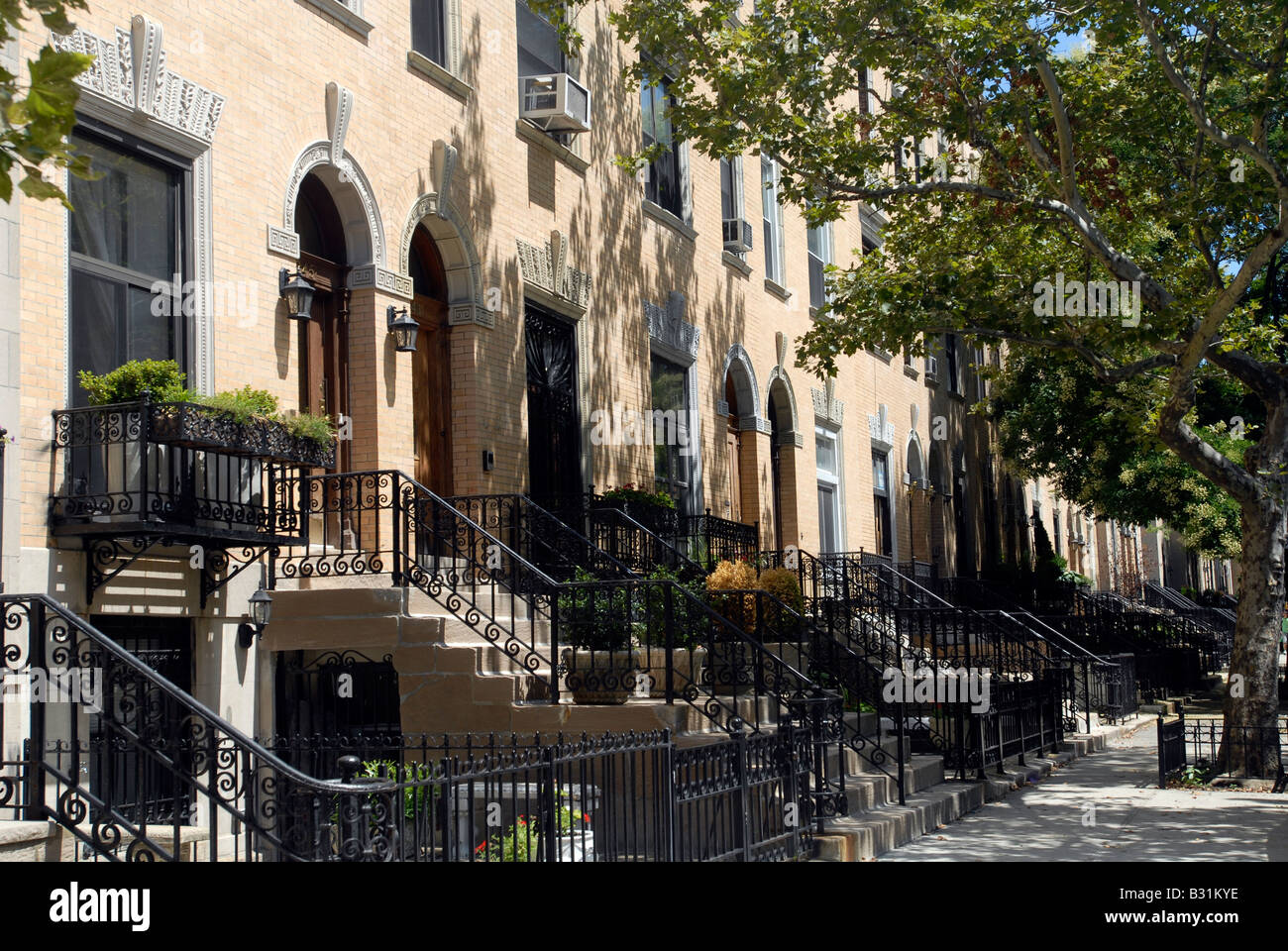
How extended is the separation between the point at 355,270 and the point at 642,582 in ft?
14.2

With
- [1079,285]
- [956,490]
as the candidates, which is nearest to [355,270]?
[1079,285]

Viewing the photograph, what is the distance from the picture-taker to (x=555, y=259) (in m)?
16.3

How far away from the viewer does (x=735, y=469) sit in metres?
21.8

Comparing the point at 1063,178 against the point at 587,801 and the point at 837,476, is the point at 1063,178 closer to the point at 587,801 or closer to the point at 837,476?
the point at 587,801

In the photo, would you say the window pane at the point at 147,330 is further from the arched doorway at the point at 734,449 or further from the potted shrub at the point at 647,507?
the arched doorway at the point at 734,449

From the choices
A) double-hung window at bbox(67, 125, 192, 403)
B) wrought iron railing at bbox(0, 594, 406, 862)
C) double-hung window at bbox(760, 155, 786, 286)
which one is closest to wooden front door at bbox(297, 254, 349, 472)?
double-hung window at bbox(67, 125, 192, 403)

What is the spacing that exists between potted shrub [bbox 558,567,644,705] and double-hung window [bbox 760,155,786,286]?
39.3 ft

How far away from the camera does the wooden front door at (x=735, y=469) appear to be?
69.8ft

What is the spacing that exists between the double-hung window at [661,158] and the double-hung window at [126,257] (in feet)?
30.4

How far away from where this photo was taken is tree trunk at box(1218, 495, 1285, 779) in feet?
44.2

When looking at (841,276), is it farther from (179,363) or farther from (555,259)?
(179,363)

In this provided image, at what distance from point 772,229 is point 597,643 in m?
13.0

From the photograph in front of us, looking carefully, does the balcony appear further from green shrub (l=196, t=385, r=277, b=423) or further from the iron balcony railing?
the iron balcony railing

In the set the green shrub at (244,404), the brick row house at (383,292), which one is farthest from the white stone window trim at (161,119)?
the green shrub at (244,404)
